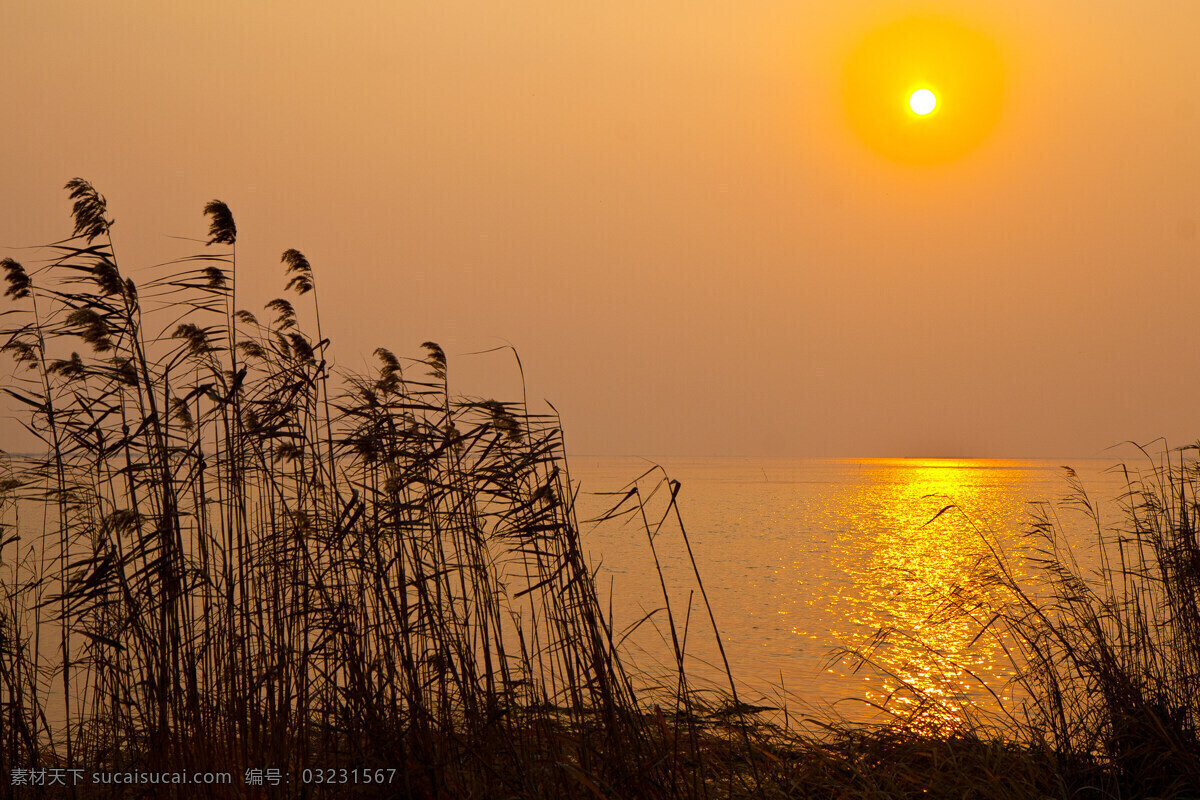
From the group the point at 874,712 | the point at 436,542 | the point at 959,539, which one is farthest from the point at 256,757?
the point at 959,539

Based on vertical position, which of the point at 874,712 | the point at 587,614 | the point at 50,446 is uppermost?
the point at 50,446

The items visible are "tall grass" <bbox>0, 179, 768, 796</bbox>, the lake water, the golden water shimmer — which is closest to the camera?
"tall grass" <bbox>0, 179, 768, 796</bbox>

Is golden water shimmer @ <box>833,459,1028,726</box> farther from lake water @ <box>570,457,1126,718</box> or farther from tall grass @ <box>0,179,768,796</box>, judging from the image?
tall grass @ <box>0,179,768,796</box>

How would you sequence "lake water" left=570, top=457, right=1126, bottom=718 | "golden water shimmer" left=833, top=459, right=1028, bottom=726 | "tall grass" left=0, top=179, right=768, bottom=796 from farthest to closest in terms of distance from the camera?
1. "lake water" left=570, top=457, right=1126, bottom=718
2. "golden water shimmer" left=833, top=459, right=1028, bottom=726
3. "tall grass" left=0, top=179, right=768, bottom=796

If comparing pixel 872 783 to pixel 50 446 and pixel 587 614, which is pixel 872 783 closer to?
pixel 587 614

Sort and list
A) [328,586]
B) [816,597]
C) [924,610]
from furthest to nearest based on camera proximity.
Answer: [816,597] → [924,610] → [328,586]

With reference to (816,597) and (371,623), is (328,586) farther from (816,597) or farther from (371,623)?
(816,597)

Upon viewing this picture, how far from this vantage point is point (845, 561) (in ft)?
90.5

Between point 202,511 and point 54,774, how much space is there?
1.54m

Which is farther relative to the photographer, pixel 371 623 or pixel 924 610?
pixel 924 610

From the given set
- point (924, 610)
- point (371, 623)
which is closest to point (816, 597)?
point (924, 610)

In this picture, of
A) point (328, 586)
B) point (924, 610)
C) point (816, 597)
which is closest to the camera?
point (328, 586)

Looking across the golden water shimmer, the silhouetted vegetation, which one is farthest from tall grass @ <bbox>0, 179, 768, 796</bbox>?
the golden water shimmer

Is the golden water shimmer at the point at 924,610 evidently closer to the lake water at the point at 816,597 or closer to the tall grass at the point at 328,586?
the lake water at the point at 816,597
